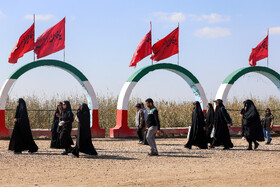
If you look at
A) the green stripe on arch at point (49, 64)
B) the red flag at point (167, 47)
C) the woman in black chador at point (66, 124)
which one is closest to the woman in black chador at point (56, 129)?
the woman in black chador at point (66, 124)

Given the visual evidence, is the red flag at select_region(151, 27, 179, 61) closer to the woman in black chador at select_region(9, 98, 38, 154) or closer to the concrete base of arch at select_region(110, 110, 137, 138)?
the concrete base of arch at select_region(110, 110, 137, 138)

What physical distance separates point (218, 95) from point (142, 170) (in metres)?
11.1

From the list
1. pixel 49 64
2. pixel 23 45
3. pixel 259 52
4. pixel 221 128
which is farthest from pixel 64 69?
pixel 259 52

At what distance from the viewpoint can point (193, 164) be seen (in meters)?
10.4

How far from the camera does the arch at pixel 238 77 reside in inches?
774

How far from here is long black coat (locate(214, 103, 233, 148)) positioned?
14.0 metres

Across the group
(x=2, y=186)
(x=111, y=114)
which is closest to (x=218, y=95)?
(x=111, y=114)

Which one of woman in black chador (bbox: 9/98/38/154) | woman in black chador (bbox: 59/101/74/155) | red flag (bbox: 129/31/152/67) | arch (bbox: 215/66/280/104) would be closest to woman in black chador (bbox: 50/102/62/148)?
woman in black chador (bbox: 59/101/74/155)

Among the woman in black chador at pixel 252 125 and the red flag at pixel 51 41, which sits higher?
the red flag at pixel 51 41

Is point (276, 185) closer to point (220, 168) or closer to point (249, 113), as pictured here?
point (220, 168)

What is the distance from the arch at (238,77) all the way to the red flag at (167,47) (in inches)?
93.9

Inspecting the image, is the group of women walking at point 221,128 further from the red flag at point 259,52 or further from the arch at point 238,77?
the red flag at point 259,52

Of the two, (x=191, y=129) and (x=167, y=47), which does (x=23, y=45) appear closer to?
(x=167, y=47)

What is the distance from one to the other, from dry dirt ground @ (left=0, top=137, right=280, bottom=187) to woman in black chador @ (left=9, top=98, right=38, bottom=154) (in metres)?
0.21
